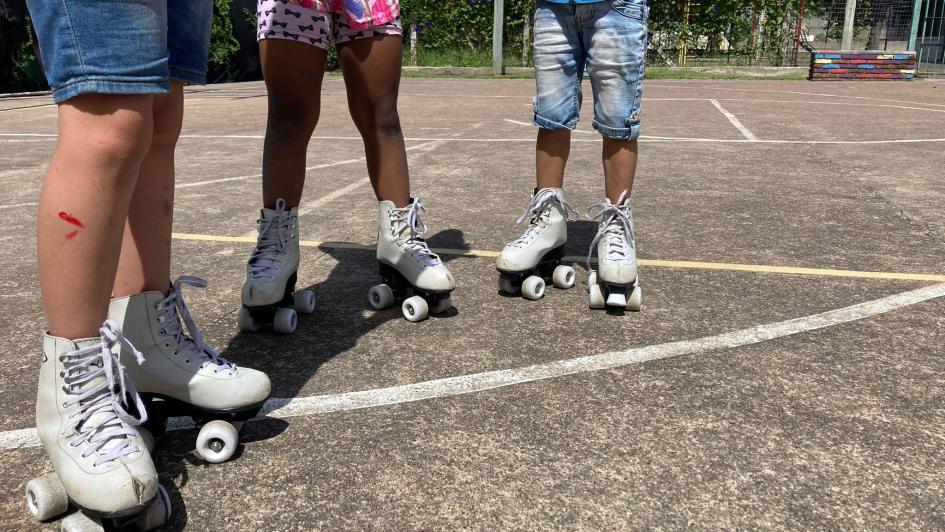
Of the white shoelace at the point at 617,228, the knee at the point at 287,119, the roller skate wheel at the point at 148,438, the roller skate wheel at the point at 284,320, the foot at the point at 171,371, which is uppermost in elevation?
the knee at the point at 287,119

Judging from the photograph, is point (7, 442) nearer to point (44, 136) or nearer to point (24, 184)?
point (24, 184)

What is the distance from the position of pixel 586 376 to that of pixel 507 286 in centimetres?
82

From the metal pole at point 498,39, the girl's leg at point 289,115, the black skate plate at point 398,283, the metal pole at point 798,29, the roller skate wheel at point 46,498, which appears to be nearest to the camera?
the roller skate wheel at point 46,498

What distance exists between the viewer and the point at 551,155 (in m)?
3.11

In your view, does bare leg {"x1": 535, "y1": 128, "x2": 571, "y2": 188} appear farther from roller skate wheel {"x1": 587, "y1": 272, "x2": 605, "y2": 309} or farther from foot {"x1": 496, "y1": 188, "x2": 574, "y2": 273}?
roller skate wheel {"x1": 587, "y1": 272, "x2": 605, "y2": 309}

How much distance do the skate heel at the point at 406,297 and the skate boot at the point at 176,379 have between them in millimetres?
865

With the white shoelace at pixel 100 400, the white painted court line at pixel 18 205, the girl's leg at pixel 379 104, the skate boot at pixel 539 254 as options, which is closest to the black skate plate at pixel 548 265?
the skate boot at pixel 539 254

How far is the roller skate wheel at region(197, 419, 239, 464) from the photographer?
68.6 inches

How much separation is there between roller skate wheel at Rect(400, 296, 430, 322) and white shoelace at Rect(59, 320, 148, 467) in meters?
1.18

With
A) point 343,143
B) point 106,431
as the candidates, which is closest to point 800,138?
point 343,143

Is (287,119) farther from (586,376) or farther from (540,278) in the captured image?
(586,376)

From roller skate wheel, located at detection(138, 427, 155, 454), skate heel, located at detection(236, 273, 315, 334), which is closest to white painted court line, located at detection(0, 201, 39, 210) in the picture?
skate heel, located at detection(236, 273, 315, 334)

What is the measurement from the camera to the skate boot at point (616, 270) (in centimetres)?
271

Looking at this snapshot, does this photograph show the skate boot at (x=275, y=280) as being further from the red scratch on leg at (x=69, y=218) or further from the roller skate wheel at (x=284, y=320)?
the red scratch on leg at (x=69, y=218)
